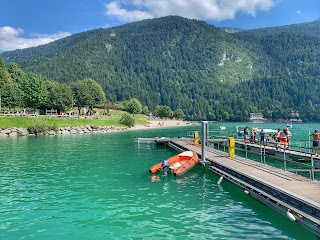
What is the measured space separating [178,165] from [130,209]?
12120mm

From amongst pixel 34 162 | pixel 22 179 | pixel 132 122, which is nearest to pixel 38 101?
pixel 132 122

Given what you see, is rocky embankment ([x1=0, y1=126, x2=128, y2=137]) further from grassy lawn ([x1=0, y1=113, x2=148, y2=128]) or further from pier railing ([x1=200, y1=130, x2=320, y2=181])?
pier railing ([x1=200, y1=130, x2=320, y2=181])

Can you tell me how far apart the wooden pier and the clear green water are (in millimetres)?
558

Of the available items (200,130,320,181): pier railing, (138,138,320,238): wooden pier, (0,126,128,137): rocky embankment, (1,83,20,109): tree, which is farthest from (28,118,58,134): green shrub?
(138,138,320,238): wooden pier

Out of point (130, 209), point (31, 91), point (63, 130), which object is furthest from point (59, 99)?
point (130, 209)

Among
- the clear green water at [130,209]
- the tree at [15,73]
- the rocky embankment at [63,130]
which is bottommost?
the clear green water at [130,209]

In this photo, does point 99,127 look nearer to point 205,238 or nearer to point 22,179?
point 22,179

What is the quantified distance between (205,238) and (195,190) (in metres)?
9.12

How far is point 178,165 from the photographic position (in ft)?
98.9

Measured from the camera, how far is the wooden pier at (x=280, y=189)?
48.4 feet

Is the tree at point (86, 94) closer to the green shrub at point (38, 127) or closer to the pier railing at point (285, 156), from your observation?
the green shrub at point (38, 127)

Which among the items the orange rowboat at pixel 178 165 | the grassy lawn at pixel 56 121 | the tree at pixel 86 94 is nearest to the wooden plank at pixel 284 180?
the orange rowboat at pixel 178 165

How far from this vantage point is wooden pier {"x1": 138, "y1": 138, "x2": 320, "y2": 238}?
48.4ft

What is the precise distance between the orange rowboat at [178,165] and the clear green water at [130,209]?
2.62 feet
